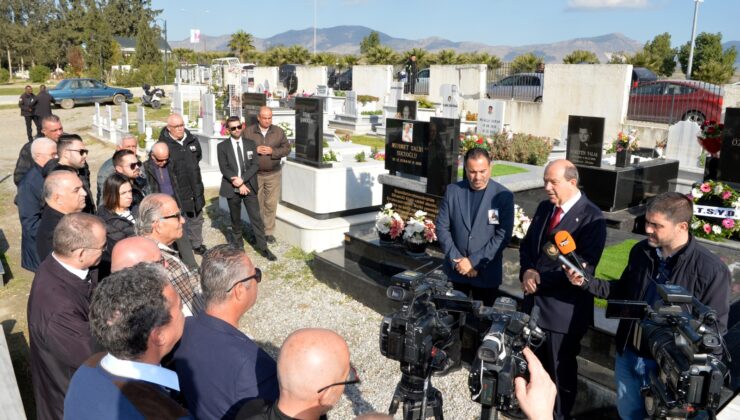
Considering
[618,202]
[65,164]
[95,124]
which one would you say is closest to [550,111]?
[618,202]

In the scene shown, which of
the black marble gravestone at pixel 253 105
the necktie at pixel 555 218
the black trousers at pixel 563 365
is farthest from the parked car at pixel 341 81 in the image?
the black trousers at pixel 563 365

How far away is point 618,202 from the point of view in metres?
8.77

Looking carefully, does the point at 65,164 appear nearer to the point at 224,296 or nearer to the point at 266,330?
the point at 266,330

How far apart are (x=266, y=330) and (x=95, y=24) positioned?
5889 centimetres

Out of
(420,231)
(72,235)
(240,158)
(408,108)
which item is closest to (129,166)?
(240,158)

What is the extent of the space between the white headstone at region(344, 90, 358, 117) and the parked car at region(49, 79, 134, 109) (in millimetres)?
12157

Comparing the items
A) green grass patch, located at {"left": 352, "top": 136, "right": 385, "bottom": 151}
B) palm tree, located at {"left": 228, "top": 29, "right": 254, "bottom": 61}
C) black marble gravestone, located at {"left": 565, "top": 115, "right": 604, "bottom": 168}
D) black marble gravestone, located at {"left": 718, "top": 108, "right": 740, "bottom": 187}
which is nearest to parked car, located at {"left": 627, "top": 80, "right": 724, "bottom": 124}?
green grass patch, located at {"left": 352, "top": 136, "right": 385, "bottom": 151}

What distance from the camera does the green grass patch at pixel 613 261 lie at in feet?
18.7

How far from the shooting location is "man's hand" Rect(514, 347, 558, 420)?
1.69 metres

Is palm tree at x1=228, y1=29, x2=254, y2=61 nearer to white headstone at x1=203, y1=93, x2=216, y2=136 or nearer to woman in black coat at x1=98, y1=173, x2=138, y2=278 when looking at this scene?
white headstone at x1=203, y1=93, x2=216, y2=136

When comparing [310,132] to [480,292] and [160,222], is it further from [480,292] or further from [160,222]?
[160,222]

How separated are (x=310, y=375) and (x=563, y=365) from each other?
2.57m

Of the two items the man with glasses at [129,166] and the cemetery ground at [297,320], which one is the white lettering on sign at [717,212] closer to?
the cemetery ground at [297,320]

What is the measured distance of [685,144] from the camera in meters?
10.9
